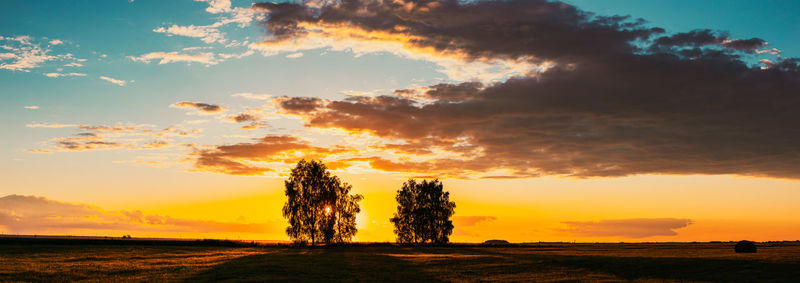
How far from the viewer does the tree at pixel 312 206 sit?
128 metres

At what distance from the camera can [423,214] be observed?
15350cm

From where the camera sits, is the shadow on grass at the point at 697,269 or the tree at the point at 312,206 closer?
the shadow on grass at the point at 697,269

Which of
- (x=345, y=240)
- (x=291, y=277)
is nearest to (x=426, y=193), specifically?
(x=345, y=240)

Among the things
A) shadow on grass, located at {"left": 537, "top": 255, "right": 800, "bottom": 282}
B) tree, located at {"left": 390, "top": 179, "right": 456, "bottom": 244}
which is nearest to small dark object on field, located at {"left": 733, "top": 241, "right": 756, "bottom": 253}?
shadow on grass, located at {"left": 537, "top": 255, "right": 800, "bottom": 282}

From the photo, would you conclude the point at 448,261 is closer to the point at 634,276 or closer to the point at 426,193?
the point at 634,276

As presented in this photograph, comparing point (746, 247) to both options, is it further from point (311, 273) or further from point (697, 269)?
point (311, 273)

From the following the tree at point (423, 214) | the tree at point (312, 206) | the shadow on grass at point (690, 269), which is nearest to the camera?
the shadow on grass at point (690, 269)

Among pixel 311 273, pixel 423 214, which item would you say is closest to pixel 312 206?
pixel 423 214

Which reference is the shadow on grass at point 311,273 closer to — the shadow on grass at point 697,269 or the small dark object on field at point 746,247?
the shadow on grass at point 697,269

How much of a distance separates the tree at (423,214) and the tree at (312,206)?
75.4ft

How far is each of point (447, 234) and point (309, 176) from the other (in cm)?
4440

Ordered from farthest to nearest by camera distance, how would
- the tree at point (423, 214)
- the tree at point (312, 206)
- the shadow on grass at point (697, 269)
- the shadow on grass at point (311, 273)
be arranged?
1. the tree at point (423, 214)
2. the tree at point (312, 206)
3. the shadow on grass at point (311, 273)
4. the shadow on grass at point (697, 269)

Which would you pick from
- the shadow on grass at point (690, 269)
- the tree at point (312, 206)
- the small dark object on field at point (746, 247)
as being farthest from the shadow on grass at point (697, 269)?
the tree at point (312, 206)

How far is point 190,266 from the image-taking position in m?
55.5
